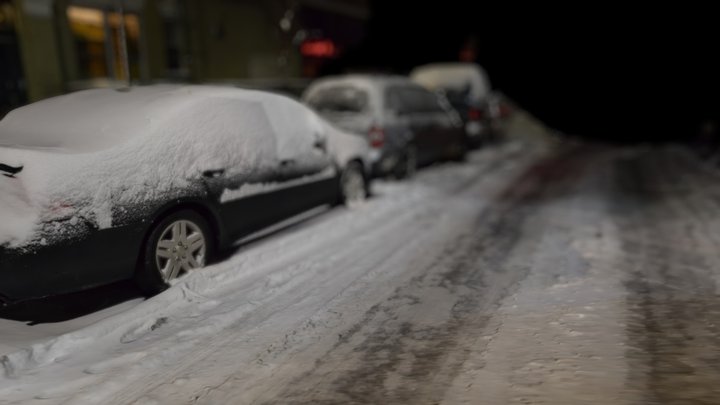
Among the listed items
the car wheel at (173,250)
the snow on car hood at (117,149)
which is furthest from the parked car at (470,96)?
the car wheel at (173,250)

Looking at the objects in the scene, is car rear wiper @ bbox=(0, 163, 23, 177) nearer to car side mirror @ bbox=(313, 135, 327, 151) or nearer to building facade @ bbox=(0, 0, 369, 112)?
car side mirror @ bbox=(313, 135, 327, 151)

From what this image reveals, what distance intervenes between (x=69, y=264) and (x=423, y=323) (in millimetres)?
2614

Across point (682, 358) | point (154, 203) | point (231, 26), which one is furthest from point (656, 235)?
point (231, 26)

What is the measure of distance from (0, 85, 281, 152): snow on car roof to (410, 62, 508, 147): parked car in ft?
29.2

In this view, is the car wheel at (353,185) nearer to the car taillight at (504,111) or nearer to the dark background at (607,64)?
the car taillight at (504,111)

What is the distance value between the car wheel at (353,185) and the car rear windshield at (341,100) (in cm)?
151

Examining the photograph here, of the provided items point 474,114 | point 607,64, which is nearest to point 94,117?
point 474,114

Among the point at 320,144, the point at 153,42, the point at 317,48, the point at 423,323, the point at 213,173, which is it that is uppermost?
the point at 317,48

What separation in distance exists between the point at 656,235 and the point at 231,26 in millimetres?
13646

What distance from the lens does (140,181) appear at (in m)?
4.44

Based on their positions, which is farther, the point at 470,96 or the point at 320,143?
the point at 470,96

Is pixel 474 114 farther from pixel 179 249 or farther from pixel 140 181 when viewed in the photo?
pixel 140 181

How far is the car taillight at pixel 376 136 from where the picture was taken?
29.0 ft

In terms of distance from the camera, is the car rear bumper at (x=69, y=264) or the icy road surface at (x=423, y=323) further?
the car rear bumper at (x=69, y=264)
